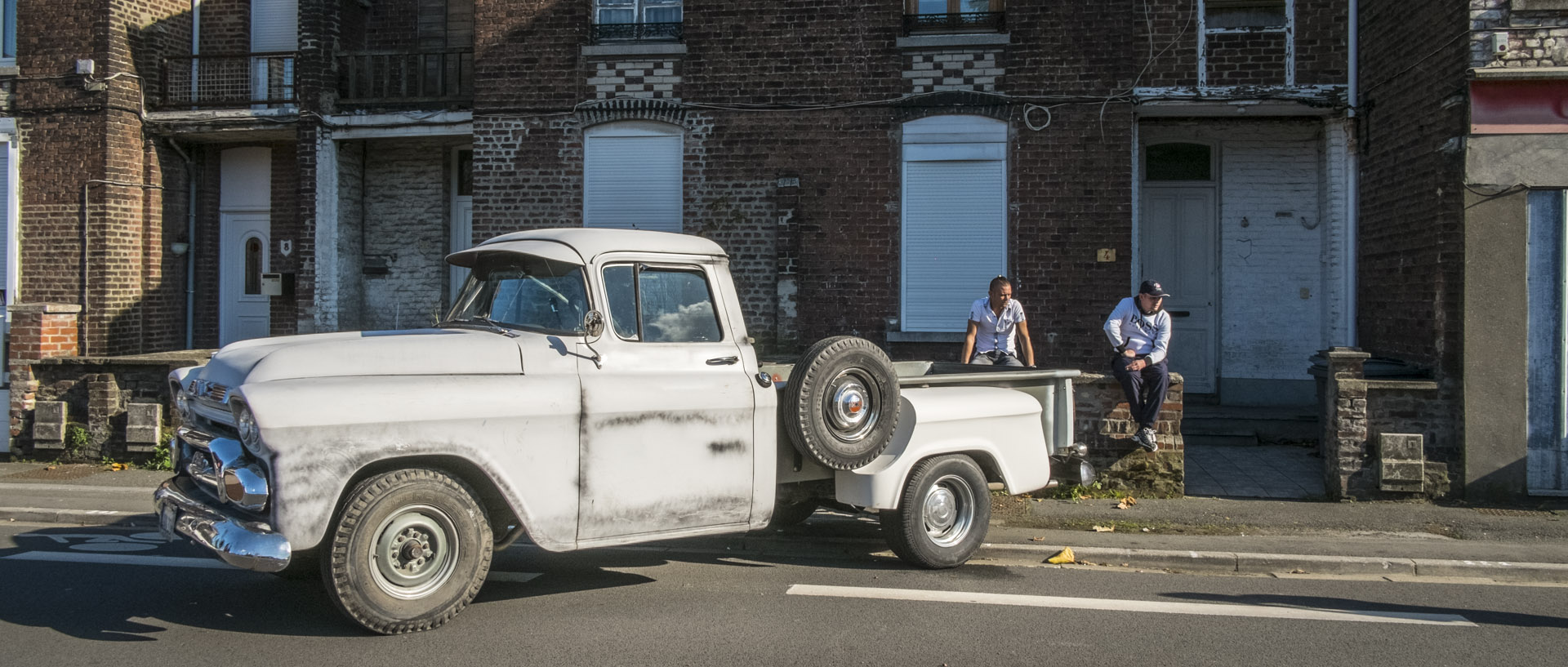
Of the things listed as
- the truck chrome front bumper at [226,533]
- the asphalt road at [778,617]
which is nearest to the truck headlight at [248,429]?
the truck chrome front bumper at [226,533]

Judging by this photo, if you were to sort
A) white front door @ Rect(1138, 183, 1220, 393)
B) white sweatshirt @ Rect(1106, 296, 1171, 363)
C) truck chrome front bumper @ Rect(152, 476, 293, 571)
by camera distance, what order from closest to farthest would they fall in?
truck chrome front bumper @ Rect(152, 476, 293, 571) → white sweatshirt @ Rect(1106, 296, 1171, 363) → white front door @ Rect(1138, 183, 1220, 393)

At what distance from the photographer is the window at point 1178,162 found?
41.6 ft

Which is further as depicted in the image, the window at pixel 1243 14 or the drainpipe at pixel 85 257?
the drainpipe at pixel 85 257

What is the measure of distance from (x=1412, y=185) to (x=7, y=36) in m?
15.9

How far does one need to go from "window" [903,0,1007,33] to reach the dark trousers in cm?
455

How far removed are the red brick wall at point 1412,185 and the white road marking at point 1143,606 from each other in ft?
13.6

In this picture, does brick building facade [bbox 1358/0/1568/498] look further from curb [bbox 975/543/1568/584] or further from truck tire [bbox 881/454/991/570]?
truck tire [bbox 881/454/991/570]

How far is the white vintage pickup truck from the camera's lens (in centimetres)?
482

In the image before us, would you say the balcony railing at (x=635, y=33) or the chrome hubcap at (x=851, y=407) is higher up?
the balcony railing at (x=635, y=33)

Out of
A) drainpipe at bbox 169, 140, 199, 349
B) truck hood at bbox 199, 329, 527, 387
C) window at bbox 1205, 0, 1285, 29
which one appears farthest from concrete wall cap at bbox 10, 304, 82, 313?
window at bbox 1205, 0, 1285, 29

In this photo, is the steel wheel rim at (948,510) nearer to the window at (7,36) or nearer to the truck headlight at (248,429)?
the truck headlight at (248,429)

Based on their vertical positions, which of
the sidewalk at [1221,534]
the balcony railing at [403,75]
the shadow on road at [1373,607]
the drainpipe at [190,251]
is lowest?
the shadow on road at [1373,607]

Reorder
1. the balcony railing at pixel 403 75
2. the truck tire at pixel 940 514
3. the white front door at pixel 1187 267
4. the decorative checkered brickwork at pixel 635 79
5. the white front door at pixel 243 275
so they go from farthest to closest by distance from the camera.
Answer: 1. the white front door at pixel 243 275
2. the balcony railing at pixel 403 75
3. the white front door at pixel 1187 267
4. the decorative checkered brickwork at pixel 635 79
5. the truck tire at pixel 940 514

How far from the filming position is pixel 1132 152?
11578mm
